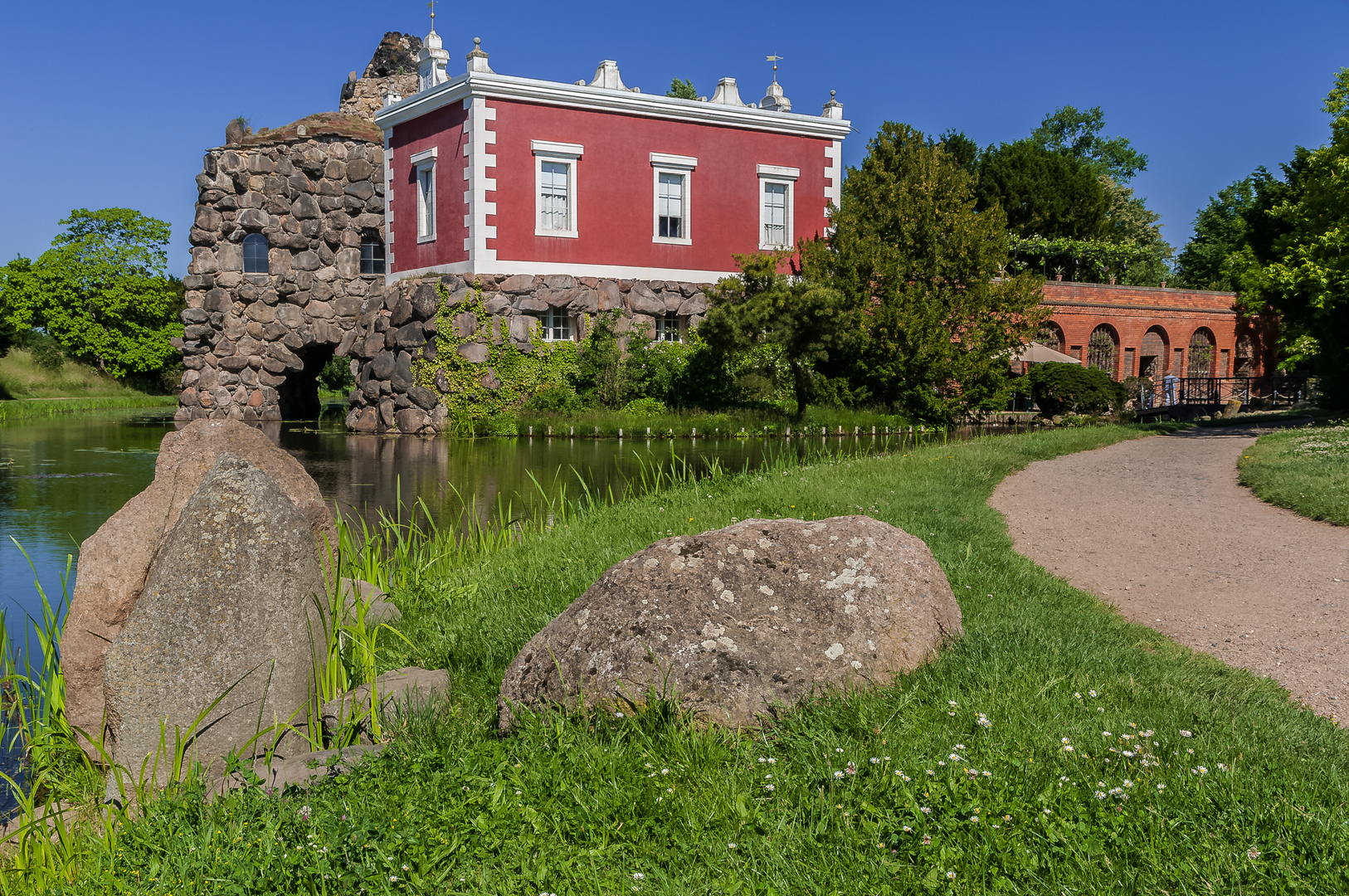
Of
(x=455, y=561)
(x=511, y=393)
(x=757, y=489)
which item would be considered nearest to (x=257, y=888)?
(x=455, y=561)

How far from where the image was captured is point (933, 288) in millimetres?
23219

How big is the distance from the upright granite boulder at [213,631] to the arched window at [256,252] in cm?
2736

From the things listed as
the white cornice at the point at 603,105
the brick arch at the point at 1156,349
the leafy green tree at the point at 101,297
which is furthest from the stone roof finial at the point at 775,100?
the leafy green tree at the point at 101,297

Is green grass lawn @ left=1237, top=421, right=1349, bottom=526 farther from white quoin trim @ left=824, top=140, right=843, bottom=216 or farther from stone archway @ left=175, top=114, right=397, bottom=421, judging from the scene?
stone archway @ left=175, top=114, right=397, bottom=421

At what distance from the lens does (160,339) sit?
145 feet

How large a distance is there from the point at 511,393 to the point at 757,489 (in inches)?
585

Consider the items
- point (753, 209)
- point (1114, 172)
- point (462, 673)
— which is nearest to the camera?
point (462, 673)

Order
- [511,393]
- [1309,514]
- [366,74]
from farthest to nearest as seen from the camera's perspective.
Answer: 1. [366,74]
2. [511,393]
3. [1309,514]

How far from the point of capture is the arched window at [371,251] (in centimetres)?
2889

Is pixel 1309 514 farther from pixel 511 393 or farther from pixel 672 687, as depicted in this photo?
pixel 511 393

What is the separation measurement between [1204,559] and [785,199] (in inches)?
839

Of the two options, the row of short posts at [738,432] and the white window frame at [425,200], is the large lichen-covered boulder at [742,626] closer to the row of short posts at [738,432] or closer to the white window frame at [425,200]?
the row of short posts at [738,432]

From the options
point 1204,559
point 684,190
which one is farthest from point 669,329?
point 1204,559

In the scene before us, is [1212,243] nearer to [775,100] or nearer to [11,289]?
[775,100]
